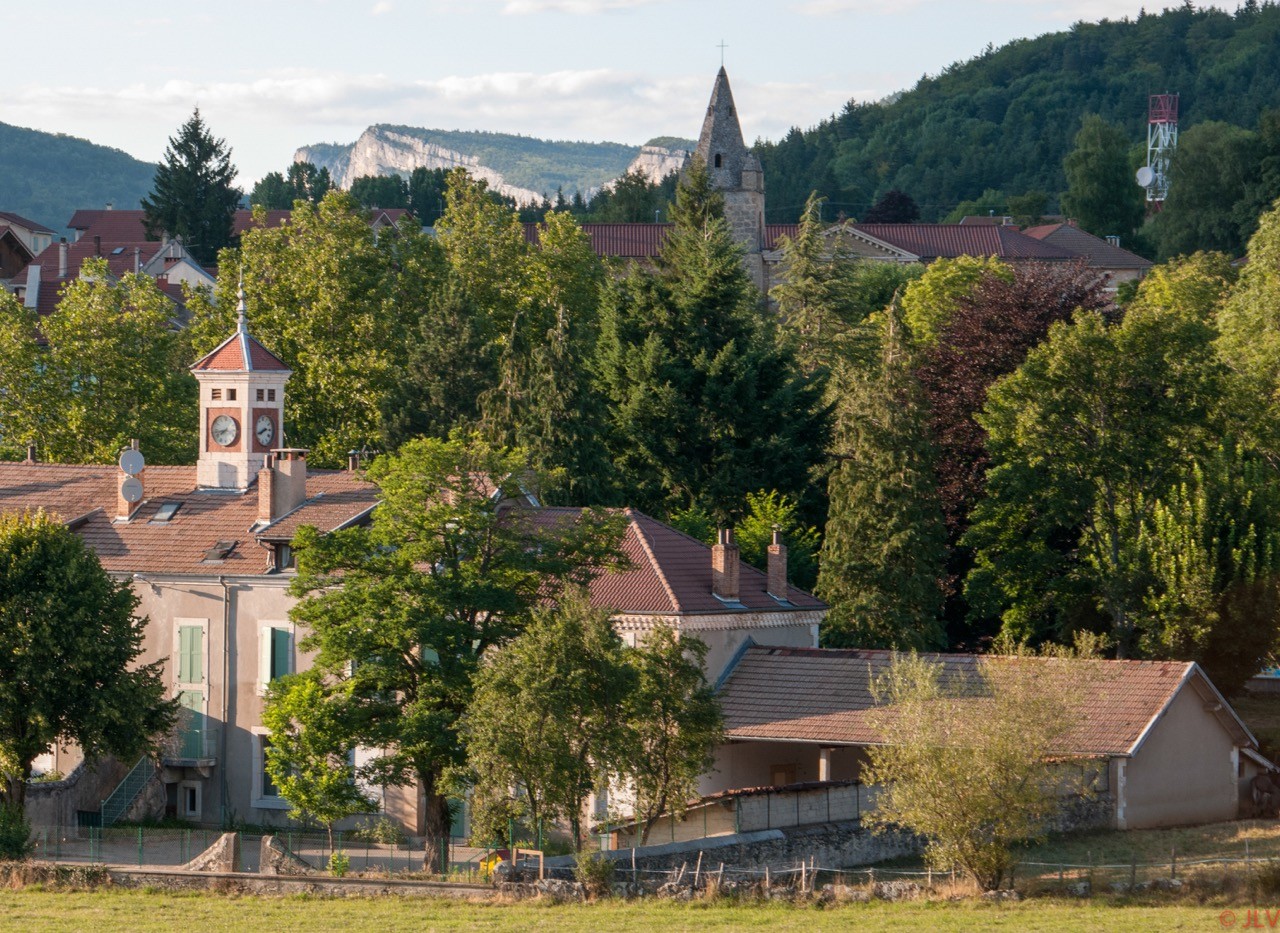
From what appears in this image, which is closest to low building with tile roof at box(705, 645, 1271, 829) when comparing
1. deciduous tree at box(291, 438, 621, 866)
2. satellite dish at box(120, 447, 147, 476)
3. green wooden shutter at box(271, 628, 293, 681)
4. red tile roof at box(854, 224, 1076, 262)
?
deciduous tree at box(291, 438, 621, 866)

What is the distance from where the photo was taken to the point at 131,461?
46562 mm

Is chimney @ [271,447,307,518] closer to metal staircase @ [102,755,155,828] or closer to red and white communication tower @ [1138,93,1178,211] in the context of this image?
metal staircase @ [102,755,155,828]

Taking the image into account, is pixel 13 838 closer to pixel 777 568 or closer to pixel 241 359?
pixel 241 359

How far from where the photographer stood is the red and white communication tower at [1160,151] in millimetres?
164125

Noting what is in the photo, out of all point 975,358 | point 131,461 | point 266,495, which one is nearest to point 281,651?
point 266,495

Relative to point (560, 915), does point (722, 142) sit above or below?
above

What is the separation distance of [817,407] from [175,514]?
21.8 m

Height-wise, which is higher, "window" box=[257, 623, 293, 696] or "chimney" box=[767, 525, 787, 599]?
"chimney" box=[767, 525, 787, 599]

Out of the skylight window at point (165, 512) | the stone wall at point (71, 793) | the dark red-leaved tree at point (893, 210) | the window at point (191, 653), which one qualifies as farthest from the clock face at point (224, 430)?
the dark red-leaved tree at point (893, 210)

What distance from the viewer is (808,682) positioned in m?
40.6

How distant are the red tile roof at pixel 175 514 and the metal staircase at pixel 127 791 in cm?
441

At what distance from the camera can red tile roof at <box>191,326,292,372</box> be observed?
48250 millimetres

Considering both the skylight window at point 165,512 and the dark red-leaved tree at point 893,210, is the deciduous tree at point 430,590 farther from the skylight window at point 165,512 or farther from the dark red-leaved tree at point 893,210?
the dark red-leaved tree at point 893,210

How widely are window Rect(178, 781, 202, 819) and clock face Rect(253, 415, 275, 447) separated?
9.00m
